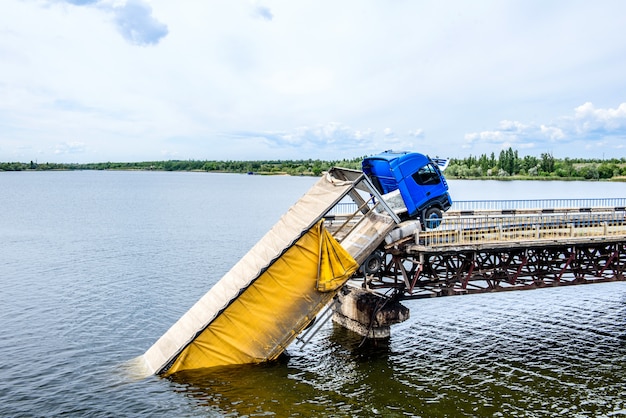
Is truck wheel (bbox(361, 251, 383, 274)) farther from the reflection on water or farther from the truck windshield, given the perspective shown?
the truck windshield

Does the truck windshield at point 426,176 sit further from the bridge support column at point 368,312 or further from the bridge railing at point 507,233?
the bridge support column at point 368,312

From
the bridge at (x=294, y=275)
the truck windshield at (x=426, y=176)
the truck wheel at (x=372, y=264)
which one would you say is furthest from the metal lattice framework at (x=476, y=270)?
the truck windshield at (x=426, y=176)

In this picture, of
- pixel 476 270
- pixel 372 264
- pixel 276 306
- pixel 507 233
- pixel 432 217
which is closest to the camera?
pixel 276 306

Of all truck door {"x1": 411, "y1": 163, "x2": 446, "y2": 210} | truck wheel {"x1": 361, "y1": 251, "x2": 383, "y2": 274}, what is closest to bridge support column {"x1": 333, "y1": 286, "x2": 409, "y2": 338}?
truck wheel {"x1": 361, "y1": 251, "x2": 383, "y2": 274}

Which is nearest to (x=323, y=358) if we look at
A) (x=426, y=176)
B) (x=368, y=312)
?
(x=368, y=312)

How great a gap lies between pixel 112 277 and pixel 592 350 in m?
36.0

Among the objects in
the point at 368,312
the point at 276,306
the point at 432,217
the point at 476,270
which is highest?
the point at 432,217

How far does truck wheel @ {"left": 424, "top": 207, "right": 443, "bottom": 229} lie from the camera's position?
2890 cm

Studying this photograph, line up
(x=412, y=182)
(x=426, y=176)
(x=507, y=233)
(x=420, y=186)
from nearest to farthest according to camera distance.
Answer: (x=507, y=233), (x=412, y=182), (x=420, y=186), (x=426, y=176)

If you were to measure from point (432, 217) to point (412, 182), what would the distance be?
8.80 feet

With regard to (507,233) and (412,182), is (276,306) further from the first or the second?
(507,233)

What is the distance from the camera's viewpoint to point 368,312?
91.1 ft

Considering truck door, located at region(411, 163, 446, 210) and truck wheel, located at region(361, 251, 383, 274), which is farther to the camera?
truck door, located at region(411, 163, 446, 210)

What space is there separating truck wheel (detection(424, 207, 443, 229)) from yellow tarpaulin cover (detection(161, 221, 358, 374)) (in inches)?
287
